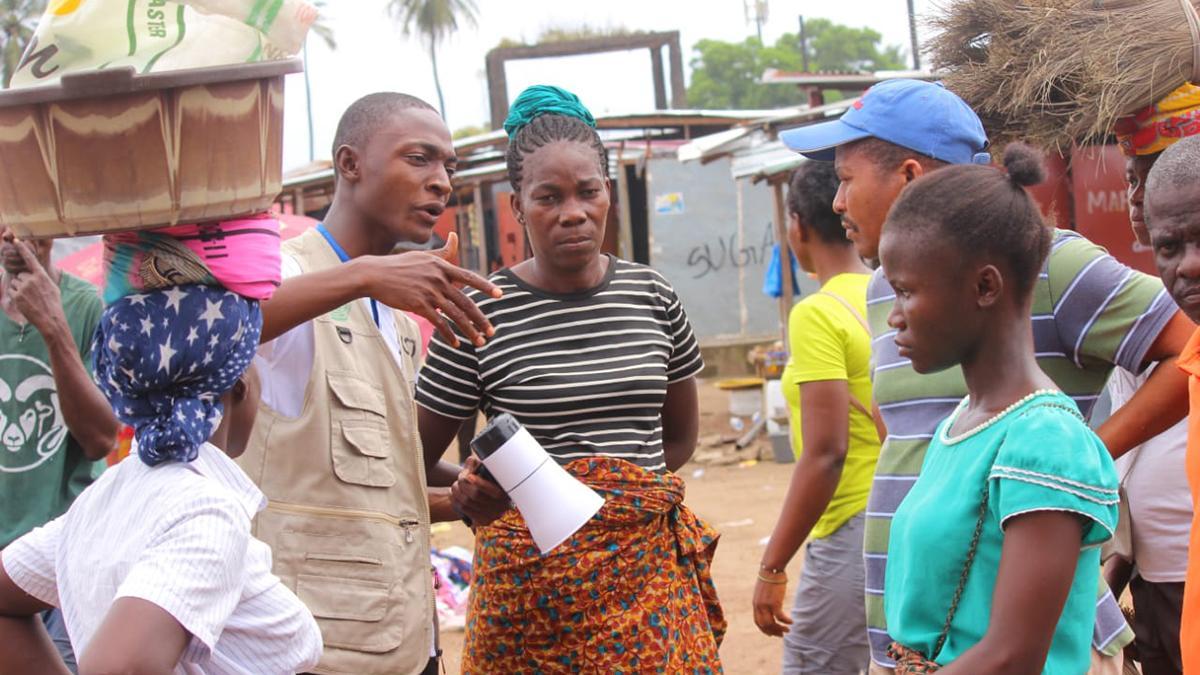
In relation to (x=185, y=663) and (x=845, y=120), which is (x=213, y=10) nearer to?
(x=185, y=663)

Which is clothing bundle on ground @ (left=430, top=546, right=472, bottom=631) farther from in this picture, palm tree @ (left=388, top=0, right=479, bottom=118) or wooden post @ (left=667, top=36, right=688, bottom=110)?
palm tree @ (left=388, top=0, right=479, bottom=118)

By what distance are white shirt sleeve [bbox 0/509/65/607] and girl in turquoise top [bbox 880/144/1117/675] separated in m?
1.40

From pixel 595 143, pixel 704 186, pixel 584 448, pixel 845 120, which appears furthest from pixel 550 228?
pixel 704 186

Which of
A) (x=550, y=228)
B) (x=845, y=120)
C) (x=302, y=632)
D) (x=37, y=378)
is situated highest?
(x=845, y=120)

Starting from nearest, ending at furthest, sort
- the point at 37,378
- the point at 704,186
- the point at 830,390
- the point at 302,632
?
the point at 302,632, the point at 830,390, the point at 37,378, the point at 704,186

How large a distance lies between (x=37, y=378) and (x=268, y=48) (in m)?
2.20

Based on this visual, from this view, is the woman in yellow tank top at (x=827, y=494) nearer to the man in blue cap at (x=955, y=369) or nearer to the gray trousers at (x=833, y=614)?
the gray trousers at (x=833, y=614)

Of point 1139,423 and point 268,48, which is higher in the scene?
point 268,48

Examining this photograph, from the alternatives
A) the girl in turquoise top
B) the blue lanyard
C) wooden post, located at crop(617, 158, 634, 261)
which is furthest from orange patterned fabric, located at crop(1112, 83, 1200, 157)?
wooden post, located at crop(617, 158, 634, 261)

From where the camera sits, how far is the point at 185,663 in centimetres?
181

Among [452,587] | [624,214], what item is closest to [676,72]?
[624,214]

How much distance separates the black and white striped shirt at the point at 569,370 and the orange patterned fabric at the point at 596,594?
4.3 inches

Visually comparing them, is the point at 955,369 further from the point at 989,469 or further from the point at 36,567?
the point at 36,567

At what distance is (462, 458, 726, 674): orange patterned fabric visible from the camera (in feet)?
9.05
